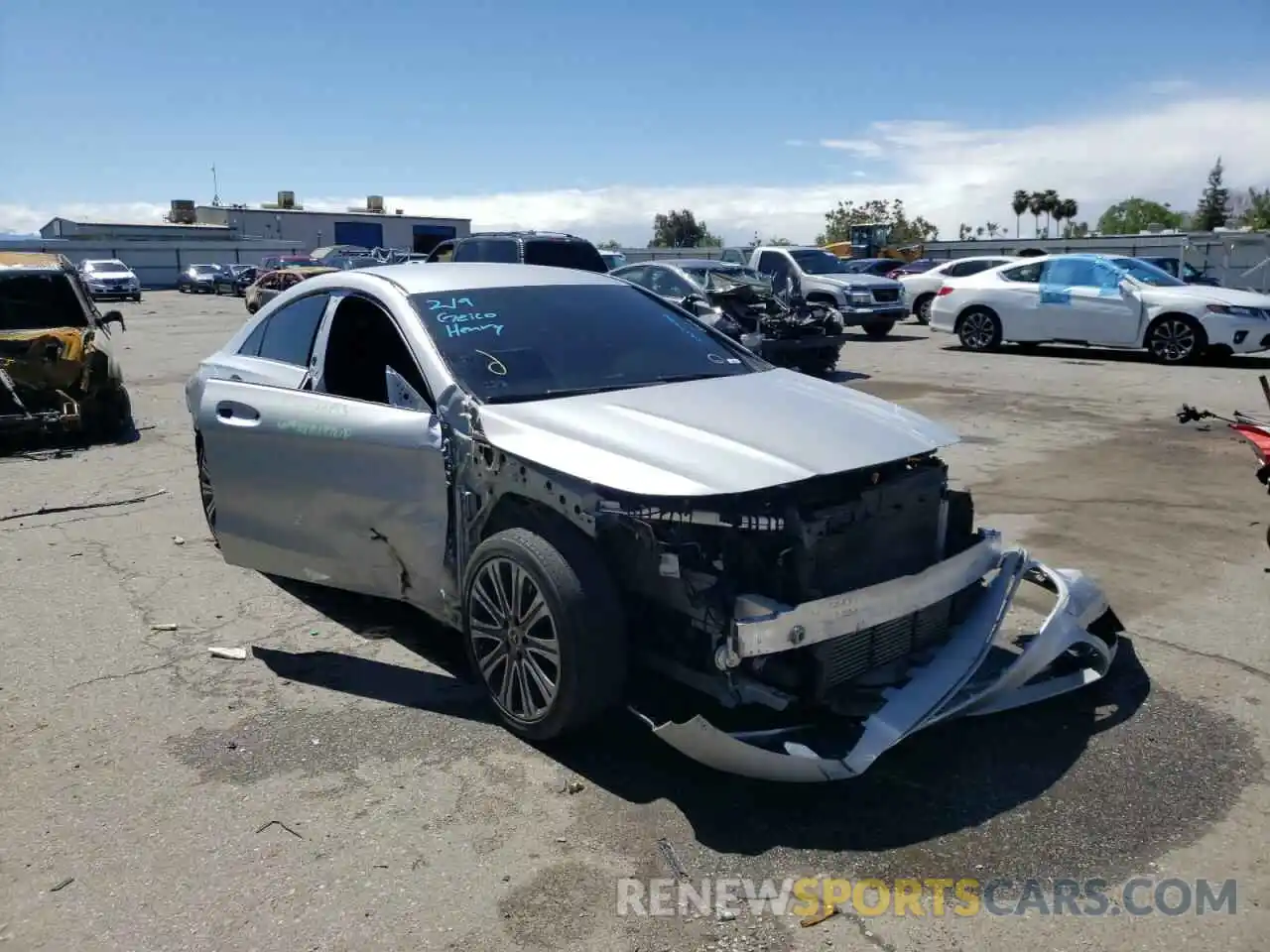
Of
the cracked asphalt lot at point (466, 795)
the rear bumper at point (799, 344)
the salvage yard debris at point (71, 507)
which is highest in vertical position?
the rear bumper at point (799, 344)

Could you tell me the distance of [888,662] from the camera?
12.5 ft

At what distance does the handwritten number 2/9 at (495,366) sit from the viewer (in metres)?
4.31

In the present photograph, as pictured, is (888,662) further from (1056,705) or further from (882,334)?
(882,334)

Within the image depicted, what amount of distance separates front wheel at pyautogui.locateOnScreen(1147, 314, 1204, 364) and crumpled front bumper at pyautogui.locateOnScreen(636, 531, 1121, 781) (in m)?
12.5

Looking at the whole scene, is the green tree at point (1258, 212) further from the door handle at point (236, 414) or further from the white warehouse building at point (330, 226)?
the door handle at point (236, 414)

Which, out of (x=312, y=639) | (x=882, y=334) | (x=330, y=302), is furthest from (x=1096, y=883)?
(x=882, y=334)

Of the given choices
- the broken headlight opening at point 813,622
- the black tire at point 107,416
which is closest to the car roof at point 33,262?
the black tire at point 107,416

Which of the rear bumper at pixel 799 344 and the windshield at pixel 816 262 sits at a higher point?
the windshield at pixel 816 262

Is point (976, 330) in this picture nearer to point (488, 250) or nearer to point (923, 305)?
point (923, 305)

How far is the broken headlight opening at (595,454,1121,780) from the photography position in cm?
337

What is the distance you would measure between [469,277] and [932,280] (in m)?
20.6

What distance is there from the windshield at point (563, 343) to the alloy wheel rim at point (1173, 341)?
1264 cm

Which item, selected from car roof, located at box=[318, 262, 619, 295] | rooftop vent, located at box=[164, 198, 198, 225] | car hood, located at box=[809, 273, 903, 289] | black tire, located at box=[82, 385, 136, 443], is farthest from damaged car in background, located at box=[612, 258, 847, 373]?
rooftop vent, located at box=[164, 198, 198, 225]

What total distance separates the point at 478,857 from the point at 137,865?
106cm
